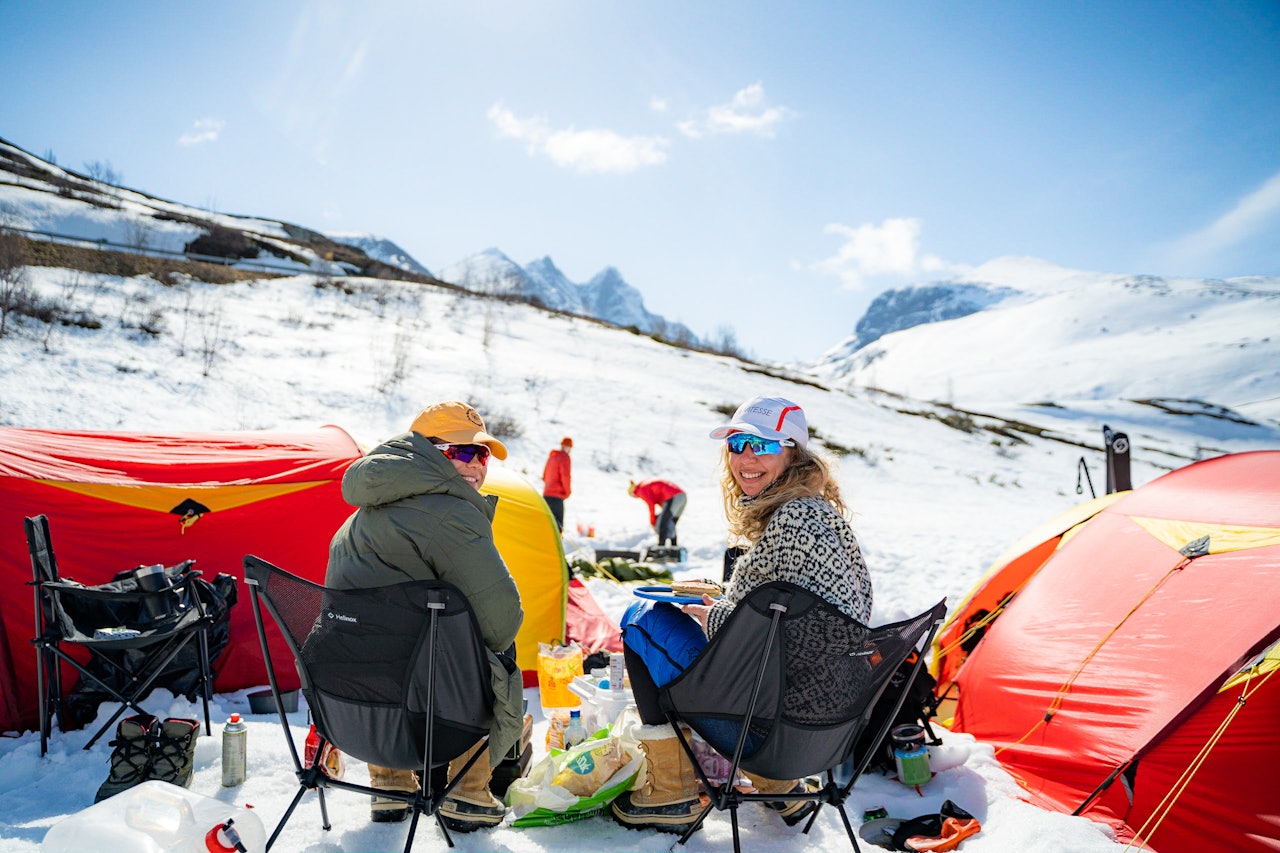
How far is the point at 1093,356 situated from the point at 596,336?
8874cm

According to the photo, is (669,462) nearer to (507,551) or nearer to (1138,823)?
(507,551)

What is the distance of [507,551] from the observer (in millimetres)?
4895

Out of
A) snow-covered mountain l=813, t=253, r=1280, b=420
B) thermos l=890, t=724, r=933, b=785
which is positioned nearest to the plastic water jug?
thermos l=890, t=724, r=933, b=785

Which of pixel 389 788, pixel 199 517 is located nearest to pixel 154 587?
pixel 199 517

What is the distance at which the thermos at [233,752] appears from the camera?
313 cm

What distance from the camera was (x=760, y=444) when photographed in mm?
2984

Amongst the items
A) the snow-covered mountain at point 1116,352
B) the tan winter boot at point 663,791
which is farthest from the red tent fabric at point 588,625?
the snow-covered mountain at point 1116,352

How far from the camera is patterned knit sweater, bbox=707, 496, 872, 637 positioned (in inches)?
102

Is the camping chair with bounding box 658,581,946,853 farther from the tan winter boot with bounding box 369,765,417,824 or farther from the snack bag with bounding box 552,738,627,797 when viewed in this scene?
the tan winter boot with bounding box 369,765,417,824

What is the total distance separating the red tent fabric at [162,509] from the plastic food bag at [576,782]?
2358 millimetres

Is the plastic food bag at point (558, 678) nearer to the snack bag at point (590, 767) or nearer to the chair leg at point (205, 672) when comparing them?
the snack bag at point (590, 767)

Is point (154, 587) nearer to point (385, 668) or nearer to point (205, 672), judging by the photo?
point (205, 672)

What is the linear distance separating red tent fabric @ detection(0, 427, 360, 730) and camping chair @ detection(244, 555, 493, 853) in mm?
2103

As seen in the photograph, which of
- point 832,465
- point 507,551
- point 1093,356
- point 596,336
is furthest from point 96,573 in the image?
point 1093,356
